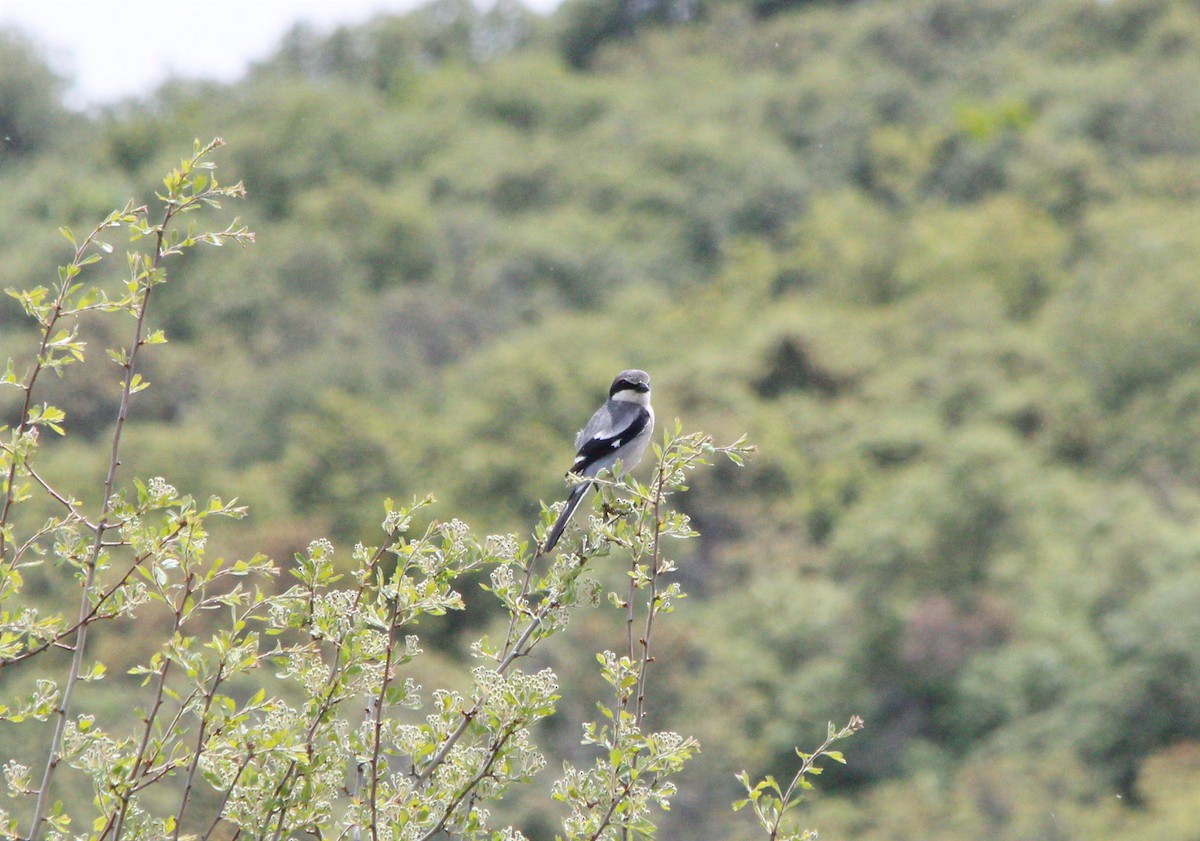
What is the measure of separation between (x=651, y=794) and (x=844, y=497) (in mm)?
40377

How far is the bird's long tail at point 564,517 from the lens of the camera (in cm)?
415

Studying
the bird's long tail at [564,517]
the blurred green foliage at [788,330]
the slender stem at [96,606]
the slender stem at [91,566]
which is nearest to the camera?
the slender stem at [91,566]

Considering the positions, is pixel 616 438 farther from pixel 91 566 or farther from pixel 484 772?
pixel 91 566

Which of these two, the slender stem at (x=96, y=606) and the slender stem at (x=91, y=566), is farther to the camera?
the slender stem at (x=96, y=606)

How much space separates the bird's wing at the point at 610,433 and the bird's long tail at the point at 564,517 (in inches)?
50.6

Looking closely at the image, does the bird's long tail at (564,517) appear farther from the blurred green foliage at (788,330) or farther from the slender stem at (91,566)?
the blurred green foliage at (788,330)

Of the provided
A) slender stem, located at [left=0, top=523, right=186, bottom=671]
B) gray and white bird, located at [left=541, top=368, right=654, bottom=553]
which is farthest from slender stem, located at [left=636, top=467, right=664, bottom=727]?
gray and white bird, located at [left=541, top=368, right=654, bottom=553]

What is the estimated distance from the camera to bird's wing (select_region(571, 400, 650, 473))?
6605 millimetres

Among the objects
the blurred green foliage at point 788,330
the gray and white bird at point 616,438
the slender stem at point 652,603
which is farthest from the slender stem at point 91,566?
the blurred green foliage at point 788,330

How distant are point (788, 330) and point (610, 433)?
147ft

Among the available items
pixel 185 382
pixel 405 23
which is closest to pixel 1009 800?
pixel 185 382

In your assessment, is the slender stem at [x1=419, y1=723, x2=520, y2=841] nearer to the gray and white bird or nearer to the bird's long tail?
the bird's long tail

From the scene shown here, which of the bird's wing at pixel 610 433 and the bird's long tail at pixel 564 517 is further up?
the bird's wing at pixel 610 433

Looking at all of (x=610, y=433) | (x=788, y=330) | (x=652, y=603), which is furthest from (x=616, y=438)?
(x=788, y=330)
